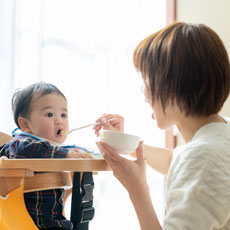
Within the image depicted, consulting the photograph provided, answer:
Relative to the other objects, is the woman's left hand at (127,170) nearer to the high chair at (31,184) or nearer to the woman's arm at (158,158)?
the high chair at (31,184)

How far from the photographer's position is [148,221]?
0.96 m

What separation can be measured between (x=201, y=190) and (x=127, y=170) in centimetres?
22

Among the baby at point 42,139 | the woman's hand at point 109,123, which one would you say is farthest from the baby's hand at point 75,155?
the woman's hand at point 109,123

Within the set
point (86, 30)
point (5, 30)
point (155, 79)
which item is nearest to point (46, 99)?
point (155, 79)

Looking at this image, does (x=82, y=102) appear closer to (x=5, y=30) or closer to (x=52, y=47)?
(x=52, y=47)

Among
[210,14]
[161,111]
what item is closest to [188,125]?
[161,111]

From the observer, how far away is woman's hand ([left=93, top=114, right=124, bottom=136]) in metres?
1.34

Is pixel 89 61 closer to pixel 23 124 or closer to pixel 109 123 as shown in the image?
pixel 23 124

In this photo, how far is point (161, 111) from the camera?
1022 millimetres

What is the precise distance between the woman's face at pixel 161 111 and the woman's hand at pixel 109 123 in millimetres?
325

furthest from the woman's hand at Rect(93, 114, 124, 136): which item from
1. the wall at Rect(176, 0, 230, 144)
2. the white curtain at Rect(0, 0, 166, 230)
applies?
the wall at Rect(176, 0, 230, 144)

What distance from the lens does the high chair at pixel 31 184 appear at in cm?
104

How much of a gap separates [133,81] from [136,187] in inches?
64.8

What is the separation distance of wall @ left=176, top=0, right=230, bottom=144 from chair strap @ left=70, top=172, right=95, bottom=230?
1.48 m
